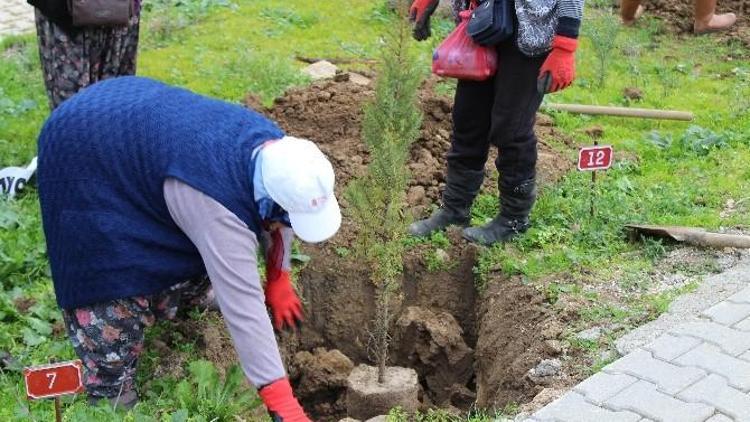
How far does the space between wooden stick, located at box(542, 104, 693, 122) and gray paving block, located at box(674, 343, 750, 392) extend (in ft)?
10.1

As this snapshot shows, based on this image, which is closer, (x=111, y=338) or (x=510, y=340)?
(x=111, y=338)

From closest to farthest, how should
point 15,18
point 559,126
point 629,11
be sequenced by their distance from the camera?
point 559,126
point 629,11
point 15,18

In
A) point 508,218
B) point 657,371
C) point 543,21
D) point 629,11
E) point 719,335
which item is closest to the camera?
point 657,371

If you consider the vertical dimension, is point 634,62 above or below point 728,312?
above

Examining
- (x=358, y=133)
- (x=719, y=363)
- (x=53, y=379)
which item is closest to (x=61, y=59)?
(x=358, y=133)

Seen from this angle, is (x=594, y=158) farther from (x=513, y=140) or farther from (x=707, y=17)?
(x=707, y=17)

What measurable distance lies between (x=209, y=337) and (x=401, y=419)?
3.33 feet

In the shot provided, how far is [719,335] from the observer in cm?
471

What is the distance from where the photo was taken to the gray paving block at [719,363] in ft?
14.3

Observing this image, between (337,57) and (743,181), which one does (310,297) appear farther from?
(337,57)

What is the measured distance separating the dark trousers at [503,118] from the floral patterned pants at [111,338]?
1.87m

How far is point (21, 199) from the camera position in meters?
6.14

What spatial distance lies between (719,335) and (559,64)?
1.45 metres

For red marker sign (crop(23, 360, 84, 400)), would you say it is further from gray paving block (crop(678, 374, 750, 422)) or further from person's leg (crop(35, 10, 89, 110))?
person's leg (crop(35, 10, 89, 110))
